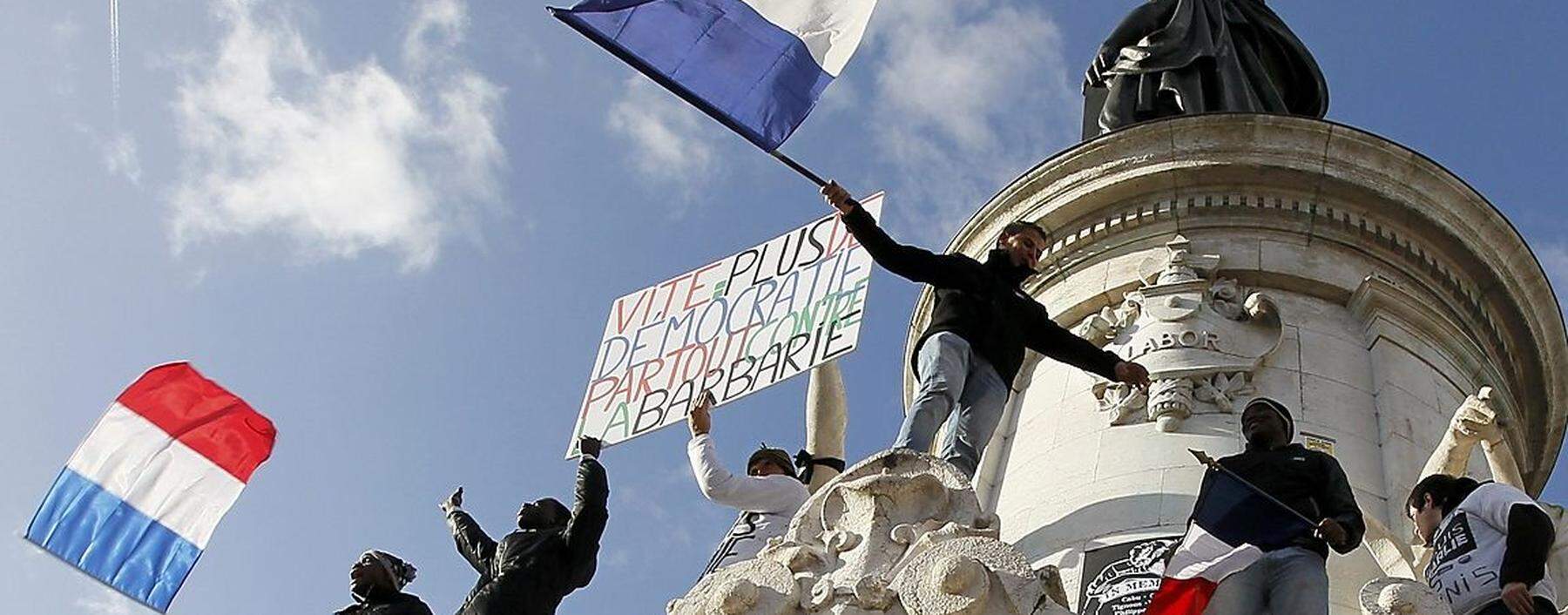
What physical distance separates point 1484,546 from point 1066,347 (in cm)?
267

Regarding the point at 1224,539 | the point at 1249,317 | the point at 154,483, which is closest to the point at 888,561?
the point at 1224,539

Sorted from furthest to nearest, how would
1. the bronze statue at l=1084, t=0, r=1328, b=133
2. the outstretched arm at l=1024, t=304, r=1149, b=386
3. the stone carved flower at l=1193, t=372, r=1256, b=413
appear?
the bronze statue at l=1084, t=0, r=1328, b=133 < the stone carved flower at l=1193, t=372, r=1256, b=413 < the outstretched arm at l=1024, t=304, r=1149, b=386

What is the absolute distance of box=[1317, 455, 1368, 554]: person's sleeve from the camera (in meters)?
8.41

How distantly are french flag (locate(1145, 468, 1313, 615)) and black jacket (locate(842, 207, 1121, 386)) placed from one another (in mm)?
2138

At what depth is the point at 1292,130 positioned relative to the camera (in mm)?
15508

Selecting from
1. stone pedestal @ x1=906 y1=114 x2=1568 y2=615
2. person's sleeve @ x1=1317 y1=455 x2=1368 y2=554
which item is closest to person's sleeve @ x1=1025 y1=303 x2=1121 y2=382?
stone pedestal @ x1=906 y1=114 x2=1568 y2=615

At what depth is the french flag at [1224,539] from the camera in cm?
856

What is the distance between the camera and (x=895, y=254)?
426 inches

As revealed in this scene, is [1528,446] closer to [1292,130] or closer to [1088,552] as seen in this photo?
[1292,130]

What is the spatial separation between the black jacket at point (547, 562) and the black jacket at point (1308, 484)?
3.01 metres

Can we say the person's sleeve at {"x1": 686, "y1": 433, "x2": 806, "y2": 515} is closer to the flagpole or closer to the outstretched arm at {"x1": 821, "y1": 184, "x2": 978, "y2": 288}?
the outstretched arm at {"x1": 821, "y1": 184, "x2": 978, "y2": 288}

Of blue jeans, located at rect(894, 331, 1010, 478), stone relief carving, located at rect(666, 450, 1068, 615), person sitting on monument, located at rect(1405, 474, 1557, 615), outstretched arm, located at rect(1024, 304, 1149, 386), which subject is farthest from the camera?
outstretched arm, located at rect(1024, 304, 1149, 386)

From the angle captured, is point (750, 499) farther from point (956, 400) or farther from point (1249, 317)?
point (1249, 317)

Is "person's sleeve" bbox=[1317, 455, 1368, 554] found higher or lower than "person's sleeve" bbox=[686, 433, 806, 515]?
lower
